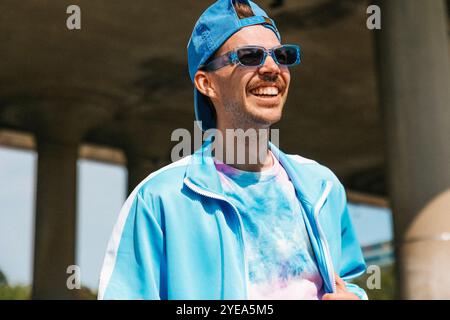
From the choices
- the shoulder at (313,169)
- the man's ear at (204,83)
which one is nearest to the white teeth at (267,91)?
the man's ear at (204,83)

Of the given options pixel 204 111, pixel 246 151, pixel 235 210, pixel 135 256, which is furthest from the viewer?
pixel 204 111

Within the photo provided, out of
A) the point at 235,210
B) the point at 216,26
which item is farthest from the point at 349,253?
the point at 216,26

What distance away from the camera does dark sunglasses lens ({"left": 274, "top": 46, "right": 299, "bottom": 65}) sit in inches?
123

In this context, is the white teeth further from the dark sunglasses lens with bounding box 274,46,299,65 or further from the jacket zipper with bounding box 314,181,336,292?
the jacket zipper with bounding box 314,181,336,292

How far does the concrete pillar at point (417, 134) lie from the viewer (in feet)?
35.3

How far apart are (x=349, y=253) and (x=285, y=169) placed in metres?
0.39

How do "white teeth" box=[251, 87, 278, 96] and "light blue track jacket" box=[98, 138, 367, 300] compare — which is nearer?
"light blue track jacket" box=[98, 138, 367, 300]

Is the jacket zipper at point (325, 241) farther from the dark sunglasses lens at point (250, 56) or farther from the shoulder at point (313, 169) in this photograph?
the dark sunglasses lens at point (250, 56)

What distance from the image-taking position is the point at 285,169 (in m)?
3.25

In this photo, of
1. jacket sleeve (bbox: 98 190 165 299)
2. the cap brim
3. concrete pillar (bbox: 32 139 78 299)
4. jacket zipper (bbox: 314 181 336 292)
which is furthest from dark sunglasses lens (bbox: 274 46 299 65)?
concrete pillar (bbox: 32 139 78 299)

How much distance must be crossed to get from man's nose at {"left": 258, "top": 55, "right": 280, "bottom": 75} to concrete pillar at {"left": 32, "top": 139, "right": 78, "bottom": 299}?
17.8m

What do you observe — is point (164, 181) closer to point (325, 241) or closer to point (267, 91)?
point (267, 91)

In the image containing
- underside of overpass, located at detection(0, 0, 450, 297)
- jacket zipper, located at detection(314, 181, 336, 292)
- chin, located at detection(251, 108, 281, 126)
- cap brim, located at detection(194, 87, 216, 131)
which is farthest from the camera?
underside of overpass, located at detection(0, 0, 450, 297)

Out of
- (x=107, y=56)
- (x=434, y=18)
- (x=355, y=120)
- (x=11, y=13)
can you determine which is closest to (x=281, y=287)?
(x=434, y=18)
